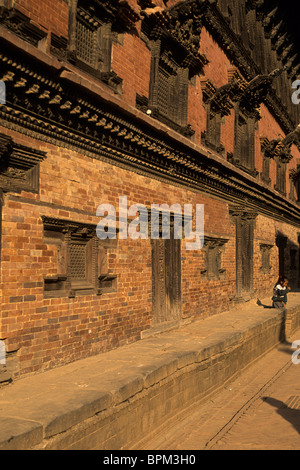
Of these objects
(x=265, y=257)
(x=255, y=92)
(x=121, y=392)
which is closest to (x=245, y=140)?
(x=255, y=92)

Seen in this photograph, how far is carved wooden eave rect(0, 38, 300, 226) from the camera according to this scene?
5477mm

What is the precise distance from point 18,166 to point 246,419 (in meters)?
4.80

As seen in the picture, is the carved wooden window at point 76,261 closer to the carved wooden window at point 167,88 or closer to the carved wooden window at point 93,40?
the carved wooden window at point 93,40

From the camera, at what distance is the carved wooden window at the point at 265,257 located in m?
17.2

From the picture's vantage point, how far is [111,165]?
7684 mm

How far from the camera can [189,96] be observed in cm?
1138

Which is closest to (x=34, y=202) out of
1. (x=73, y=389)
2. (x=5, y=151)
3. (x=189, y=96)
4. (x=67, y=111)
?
(x=5, y=151)

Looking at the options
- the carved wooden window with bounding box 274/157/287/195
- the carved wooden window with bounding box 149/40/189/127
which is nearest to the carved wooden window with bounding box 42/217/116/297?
the carved wooden window with bounding box 149/40/189/127

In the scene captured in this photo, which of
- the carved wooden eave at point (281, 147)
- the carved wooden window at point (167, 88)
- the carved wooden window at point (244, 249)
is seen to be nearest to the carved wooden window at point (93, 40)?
the carved wooden window at point (167, 88)

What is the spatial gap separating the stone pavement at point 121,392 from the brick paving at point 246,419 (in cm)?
18

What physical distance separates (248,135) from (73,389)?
525 inches
